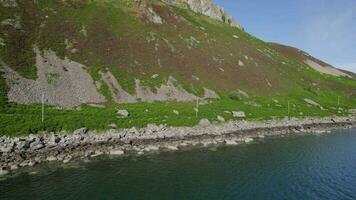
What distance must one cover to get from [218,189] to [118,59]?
207 ft

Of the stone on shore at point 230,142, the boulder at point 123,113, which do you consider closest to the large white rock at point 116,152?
the boulder at point 123,113

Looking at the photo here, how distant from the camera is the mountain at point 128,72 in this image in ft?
226

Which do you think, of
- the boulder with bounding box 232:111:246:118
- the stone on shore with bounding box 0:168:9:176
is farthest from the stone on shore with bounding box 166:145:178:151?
the boulder with bounding box 232:111:246:118

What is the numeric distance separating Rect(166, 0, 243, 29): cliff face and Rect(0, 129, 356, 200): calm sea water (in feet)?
424

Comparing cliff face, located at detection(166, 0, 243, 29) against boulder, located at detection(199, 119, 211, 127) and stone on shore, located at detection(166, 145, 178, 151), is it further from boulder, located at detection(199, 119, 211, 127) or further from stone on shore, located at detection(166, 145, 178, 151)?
stone on shore, located at detection(166, 145, 178, 151)

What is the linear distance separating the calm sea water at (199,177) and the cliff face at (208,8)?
12912cm

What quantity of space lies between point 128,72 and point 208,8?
108 meters

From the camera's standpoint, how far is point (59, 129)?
58.4 m

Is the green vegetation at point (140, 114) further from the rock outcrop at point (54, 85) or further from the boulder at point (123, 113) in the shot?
the rock outcrop at point (54, 85)

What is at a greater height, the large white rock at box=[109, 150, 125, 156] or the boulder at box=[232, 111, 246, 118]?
the boulder at box=[232, 111, 246, 118]

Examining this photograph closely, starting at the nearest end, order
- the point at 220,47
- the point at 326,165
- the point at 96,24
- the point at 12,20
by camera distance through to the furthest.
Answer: the point at 326,165 < the point at 12,20 < the point at 96,24 < the point at 220,47

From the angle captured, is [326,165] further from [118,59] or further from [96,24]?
[96,24]

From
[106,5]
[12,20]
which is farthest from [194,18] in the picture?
[12,20]

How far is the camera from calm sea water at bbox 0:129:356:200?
40656mm
